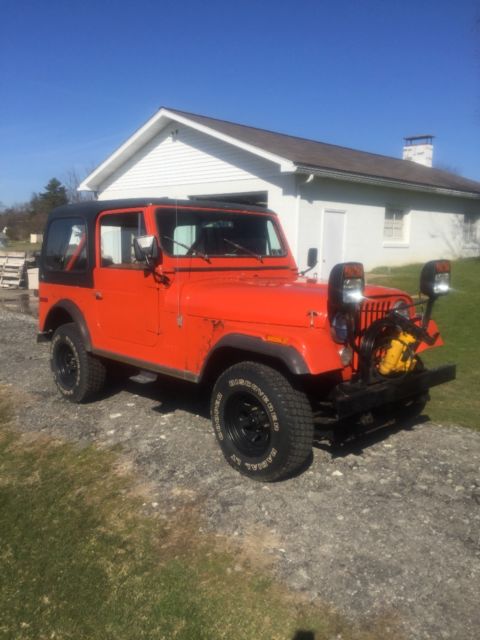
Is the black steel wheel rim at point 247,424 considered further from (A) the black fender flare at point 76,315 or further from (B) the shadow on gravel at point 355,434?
(A) the black fender flare at point 76,315

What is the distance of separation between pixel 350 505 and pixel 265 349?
47.0 inches

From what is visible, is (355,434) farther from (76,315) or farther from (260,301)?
(76,315)

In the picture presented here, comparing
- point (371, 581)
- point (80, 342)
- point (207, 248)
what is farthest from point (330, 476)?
point (80, 342)

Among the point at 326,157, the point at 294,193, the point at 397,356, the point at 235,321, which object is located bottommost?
the point at 397,356

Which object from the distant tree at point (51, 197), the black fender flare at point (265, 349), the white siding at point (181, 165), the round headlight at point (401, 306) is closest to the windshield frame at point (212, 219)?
the black fender flare at point (265, 349)

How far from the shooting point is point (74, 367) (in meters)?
5.93

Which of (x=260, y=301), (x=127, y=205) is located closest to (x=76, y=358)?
(x=127, y=205)

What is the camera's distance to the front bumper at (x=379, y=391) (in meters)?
3.61

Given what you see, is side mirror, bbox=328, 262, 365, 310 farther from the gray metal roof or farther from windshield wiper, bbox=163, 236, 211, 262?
the gray metal roof

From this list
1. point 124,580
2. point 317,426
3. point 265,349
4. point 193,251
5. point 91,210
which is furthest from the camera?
point 91,210

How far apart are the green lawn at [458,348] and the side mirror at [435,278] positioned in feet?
5.19

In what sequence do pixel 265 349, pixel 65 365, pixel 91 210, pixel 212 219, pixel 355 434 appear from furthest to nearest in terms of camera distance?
1. pixel 65 365
2. pixel 91 210
3. pixel 212 219
4. pixel 355 434
5. pixel 265 349

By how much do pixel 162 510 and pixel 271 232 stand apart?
3.02 m

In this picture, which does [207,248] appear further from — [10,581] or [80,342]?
[10,581]
